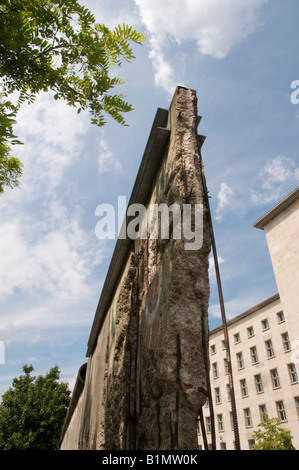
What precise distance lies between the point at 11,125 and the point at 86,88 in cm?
105

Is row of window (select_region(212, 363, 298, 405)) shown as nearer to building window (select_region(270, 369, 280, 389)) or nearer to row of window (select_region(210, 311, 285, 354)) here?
building window (select_region(270, 369, 280, 389))

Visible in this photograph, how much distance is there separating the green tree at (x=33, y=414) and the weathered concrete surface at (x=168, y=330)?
2027 centimetres

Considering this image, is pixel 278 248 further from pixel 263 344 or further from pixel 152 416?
pixel 152 416

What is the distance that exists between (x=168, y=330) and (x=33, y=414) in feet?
74.3

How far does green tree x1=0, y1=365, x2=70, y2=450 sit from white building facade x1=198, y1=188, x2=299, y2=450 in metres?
9.73

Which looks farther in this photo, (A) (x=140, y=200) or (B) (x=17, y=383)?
(B) (x=17, y=383)

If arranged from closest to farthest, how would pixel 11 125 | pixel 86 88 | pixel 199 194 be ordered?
1. pixel 199 194
2. pixel 11 125
3. pixel 86 88

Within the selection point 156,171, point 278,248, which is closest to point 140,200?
point 156,171

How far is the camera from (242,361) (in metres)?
29.5

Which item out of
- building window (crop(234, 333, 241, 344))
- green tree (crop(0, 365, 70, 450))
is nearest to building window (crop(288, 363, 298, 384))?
building window (crop(234, 333, 241, 344))

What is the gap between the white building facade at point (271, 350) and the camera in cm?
2164

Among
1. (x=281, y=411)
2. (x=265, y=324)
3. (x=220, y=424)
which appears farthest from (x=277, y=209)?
(x=220, y=424)

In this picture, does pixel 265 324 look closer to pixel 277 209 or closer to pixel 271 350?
pixel 271 350

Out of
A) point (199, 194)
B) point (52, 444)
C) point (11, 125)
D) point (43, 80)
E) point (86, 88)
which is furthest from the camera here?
point (52, 444)
